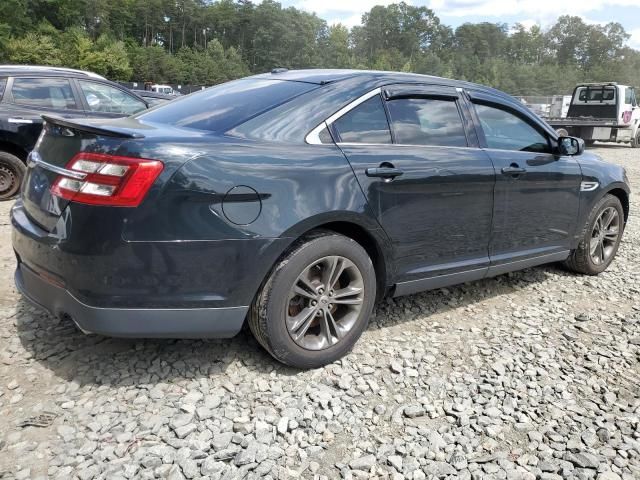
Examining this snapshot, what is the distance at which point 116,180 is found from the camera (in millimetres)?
2365

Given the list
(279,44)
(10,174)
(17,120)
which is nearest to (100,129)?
(17,120)

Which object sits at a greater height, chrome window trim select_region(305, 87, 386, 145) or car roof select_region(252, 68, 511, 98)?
Result: car roof select_region(252, 68, 511, 98)

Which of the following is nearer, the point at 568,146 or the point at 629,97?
the point at 568,146

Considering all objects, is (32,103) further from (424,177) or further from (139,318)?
(424,177)

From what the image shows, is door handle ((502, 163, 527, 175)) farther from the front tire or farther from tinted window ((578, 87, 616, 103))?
tinted window ((578, 87, 616, 103))

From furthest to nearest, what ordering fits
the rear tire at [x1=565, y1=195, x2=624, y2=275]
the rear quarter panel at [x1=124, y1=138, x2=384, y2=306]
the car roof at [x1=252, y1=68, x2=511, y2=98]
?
the rear tire at [x1=565, y1=195, x2=624, y2=275] → the car roof at [x1=252, y1=68, x2=511, y2=98] → the rear quarter panel at [x1=124, y1=138, x2=384, y2=306]

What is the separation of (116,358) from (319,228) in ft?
4.28

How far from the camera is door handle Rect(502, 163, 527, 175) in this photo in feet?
12.2

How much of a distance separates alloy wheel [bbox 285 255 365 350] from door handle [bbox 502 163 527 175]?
1.42 m

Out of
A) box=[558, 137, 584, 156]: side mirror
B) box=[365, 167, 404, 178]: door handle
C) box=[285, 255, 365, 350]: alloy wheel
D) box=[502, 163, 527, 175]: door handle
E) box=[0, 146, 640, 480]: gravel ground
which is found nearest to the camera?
box=[0, 146, 640, 480]: gravel ground

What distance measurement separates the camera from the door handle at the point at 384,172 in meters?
2.98

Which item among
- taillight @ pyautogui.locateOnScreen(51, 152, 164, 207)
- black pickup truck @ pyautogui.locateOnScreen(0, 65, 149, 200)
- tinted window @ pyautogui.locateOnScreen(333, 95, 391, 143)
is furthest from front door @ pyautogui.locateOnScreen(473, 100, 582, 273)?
black pickup truck @ pyautogui.locateOnScreen(0, 65, 149, 200)

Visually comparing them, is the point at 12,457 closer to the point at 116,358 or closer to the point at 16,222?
the point at 116,358

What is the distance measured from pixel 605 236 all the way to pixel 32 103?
264 inches
